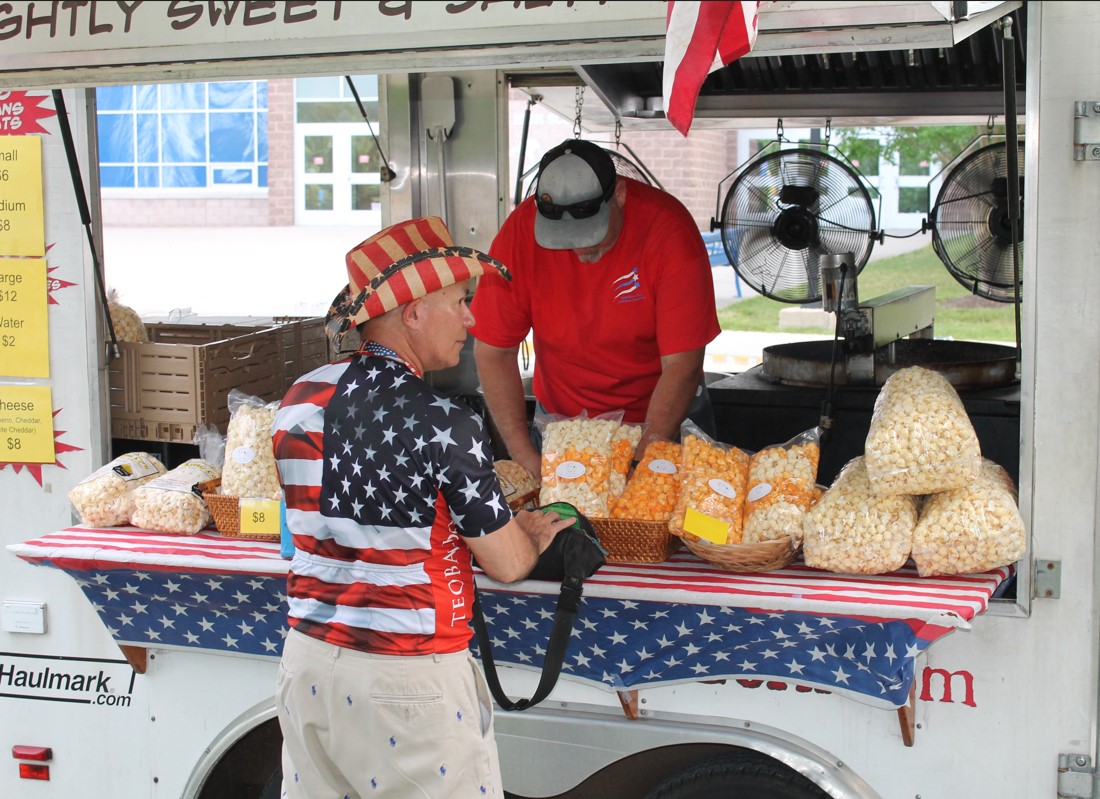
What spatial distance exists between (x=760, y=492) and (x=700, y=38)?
41.0 inches

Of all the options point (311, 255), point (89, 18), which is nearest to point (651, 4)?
point (89, 18)

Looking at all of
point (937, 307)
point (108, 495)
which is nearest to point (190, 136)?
point (937, 307)

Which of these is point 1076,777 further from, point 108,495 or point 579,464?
point 108,495

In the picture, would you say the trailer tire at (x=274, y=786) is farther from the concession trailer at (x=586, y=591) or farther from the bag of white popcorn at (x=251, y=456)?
the bag of white popcorn at (x=251, y=456)

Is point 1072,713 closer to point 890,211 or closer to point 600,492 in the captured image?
point 600,492

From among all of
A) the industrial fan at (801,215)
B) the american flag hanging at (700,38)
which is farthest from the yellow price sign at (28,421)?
the industrial fan at (801,215)

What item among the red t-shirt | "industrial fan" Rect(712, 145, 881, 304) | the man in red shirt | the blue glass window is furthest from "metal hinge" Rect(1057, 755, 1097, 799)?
the blue glass window

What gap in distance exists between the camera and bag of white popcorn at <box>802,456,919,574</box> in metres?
2.34

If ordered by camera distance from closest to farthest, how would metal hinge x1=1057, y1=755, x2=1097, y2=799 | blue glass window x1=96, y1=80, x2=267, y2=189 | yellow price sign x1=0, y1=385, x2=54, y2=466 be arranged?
metal hinge x1=1057, y1=755, x2=1097, y2=799
yellow price sign x1=0, y1=385, x2=54, y2=466
blue glass window x1=96, y1=80, x2=267, y2=189

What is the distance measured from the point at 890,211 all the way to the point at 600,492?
→ 1736 centimetres

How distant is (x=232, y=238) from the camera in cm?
1883

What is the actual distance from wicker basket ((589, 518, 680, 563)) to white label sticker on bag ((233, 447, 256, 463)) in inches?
34.2

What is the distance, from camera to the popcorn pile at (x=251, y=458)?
277cm

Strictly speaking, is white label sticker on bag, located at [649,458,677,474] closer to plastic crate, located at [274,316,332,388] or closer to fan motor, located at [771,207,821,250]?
plastic crate, located at [274,316,332,388]
